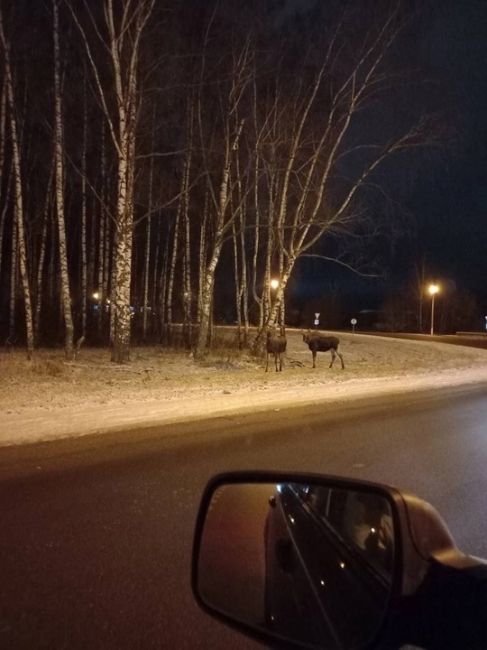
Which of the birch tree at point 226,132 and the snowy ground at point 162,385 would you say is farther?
the birch tree at point 226,132

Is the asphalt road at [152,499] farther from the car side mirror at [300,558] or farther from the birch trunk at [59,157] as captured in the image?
the birch trunk at [59,157]

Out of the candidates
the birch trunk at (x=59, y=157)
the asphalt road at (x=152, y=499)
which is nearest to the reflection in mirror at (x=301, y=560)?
the asphalt road at (x=152, y=499)

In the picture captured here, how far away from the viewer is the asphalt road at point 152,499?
153 inches

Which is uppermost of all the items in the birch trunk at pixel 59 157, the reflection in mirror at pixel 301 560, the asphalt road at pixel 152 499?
the birch trunk at pixel 59 157

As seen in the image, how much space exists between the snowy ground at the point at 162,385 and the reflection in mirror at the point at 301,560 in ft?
23.1

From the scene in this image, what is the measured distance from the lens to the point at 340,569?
255cm

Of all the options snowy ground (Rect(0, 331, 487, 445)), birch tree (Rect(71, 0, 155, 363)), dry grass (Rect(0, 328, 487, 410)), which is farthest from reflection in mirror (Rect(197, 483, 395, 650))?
birch tree (Rect(71, 0, 155, 363))

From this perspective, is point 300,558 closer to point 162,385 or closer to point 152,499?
point 152,499

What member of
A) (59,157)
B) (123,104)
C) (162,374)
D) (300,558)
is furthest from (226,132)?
(300,558)

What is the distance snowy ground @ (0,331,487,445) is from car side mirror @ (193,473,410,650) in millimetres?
7077

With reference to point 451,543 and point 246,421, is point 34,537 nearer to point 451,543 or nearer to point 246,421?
point 451,543

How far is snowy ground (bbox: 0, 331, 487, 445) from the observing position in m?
11.7

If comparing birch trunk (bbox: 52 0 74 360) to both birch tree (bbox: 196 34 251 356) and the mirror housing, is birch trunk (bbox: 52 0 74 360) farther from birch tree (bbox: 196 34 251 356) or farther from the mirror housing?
the mirror housing

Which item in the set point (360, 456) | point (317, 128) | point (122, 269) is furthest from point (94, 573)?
point (317, 128)
